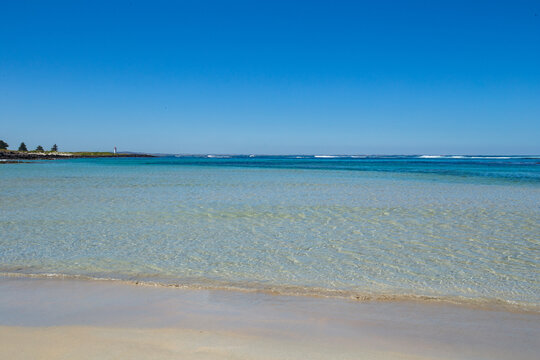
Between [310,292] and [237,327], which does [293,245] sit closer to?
[310,292]

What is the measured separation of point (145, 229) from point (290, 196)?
7.65m

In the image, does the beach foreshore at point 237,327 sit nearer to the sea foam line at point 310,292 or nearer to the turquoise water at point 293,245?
the sea foam line at point 310,292

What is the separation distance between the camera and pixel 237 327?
3789 millimetres

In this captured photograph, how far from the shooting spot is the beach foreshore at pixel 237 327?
3281 mm

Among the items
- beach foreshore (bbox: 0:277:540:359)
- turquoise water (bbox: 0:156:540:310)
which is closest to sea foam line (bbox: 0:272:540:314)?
turquoise water (bbox: 0:156:540:310)

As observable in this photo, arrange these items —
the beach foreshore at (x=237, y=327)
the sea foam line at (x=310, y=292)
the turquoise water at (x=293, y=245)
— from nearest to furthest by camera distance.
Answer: the beach foreshore at (x=237, y=327) < the sea foam line at (x=310, y=292) < the turquoise water at (x=293, y=245)

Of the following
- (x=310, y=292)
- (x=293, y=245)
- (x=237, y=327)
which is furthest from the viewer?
(x=293, y=245)

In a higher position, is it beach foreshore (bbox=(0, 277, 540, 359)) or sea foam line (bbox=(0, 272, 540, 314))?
beach foreshore (bbox=(0, 277, 540, 359))

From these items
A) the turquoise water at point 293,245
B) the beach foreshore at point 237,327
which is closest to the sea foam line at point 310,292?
the turquoise water at point 293,245

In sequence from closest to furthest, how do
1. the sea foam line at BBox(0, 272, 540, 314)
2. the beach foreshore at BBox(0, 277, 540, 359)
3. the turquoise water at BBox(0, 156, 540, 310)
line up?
the beach foreshore at BBox(0, 277, 540, 359)
the sea foam line at BBox(0, 272, 540, 314)
the turquoise water at BBox(0, 156, 540, 310)

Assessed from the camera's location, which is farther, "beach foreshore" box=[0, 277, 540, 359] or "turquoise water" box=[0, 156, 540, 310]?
"turquoise water" box=[0, 156, 540, 310]

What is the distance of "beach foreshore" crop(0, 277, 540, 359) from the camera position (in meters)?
3.28

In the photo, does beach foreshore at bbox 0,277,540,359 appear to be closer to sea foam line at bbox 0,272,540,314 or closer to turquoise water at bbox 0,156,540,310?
sea foam line at bbox 0,272,540,314

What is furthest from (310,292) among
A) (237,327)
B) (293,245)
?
(293,245)
